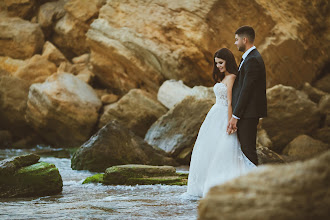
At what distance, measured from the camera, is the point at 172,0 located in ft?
52.2

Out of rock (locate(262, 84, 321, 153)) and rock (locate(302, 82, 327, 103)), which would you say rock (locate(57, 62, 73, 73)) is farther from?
rock (locate(302, 82, 327, 103))

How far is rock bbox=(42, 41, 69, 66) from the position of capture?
20641 mm

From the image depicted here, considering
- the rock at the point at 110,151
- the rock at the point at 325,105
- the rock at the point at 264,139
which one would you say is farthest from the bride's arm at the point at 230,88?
the rock at the point at 325,105

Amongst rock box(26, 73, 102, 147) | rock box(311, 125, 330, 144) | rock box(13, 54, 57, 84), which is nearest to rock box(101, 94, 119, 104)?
rock box(26, 73, 102, 147)

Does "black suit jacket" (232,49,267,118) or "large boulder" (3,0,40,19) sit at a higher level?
"large boulder" (3,0,40,19)

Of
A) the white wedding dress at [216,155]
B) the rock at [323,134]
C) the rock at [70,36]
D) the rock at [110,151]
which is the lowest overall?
the rock at [110,151]

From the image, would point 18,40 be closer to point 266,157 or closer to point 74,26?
point 74,26

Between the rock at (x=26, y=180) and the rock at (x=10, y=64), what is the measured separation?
49.3ft

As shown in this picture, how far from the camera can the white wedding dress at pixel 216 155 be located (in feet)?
17.2

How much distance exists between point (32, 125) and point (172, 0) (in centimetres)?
773

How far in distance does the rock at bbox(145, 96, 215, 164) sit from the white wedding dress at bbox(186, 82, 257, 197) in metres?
5.34

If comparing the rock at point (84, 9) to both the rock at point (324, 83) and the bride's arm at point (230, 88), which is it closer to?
the rock at point (324, 83)

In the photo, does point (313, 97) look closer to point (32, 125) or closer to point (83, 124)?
point (83, 124)

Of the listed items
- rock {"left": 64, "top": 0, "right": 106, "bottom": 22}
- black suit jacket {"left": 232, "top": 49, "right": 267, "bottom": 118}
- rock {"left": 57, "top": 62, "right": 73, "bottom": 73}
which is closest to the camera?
black suit jacket {"left": 232, "top": 49, "right": 267, "bottom": 118}
